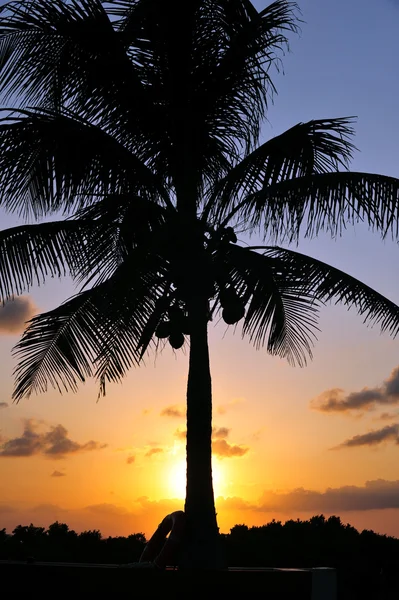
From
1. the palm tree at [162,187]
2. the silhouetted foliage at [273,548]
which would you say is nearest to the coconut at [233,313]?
the palm tree at [162,187]

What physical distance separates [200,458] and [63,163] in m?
3.99

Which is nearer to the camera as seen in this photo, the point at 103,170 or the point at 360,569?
the point at 103,170

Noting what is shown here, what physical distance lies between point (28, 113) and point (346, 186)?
3992mm

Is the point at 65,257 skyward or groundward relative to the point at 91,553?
skyward

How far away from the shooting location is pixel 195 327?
9398 mm

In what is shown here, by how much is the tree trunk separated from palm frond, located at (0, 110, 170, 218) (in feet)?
6.27

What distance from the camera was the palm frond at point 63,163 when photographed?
938 centimetres

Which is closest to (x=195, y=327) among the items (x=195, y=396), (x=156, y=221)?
(x=195, y=396)

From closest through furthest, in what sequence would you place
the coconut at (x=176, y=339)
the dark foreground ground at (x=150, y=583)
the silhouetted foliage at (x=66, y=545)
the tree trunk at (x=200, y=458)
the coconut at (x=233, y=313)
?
the dark foreground ground at (x=150, y=583) → the tree trunk at (x=200, y=458) → the coconut at (x=233, y=313) → the coconut at (x=176, y=339) → the silhouetted foliage at (x=66, y=545)

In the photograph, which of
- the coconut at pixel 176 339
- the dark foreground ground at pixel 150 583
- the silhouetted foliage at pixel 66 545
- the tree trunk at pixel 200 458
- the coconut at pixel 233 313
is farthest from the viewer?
the silhouetted foliage at pixel 66 545

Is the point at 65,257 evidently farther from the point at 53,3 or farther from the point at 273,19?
the point at 273,19

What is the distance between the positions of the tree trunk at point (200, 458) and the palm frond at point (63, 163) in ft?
6.27

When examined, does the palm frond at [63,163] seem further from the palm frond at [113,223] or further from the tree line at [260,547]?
the tree line at [260,547]

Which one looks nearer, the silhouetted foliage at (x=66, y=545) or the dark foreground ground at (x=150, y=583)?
the dark foreground ground at (x=150, y=583)
